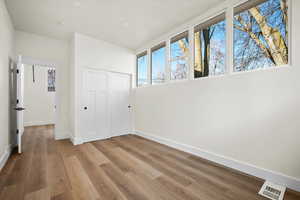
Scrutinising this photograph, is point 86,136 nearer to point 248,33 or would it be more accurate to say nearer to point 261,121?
point 261,121

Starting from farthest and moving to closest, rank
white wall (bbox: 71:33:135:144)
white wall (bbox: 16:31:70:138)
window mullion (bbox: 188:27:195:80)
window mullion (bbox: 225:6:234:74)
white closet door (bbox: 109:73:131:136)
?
white closet door (bbox: 109:73:131:136)
white wall (bbox: 16:31:70:138)
white wall (bbox: 71:33:135:144)
window mullion (bbox: 188:27:195:80)
window mullion (bbox: 225:6:234:74)

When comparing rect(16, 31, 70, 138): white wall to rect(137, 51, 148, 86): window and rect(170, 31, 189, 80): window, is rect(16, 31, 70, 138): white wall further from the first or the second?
rect(170, 31, 189, 80): window

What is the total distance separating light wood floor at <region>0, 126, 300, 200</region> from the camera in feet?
5.49

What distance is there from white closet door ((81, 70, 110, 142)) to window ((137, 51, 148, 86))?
1.17 metres

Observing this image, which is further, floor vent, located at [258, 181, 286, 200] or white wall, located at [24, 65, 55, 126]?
white wall, located at [24, 65, 55, 126]

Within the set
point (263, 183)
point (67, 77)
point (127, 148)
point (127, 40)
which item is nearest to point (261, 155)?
point (263, 183)

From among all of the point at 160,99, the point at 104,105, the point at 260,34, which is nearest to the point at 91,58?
the point at 104,105

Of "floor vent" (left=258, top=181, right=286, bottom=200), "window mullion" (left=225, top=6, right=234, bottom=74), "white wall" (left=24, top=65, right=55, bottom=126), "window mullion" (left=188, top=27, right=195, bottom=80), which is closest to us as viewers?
"floor vent" (left=258, top=181, right=286, bottom=200)

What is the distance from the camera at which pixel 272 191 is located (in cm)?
172

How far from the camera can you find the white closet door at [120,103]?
14.3 feet

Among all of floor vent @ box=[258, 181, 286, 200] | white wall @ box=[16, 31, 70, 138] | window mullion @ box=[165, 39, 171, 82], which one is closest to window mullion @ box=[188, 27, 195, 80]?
window mullion @ box=[165, 39, 171, 82]

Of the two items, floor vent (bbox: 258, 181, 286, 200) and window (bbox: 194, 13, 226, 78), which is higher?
window (bbox: 194, 13, 226, 78)

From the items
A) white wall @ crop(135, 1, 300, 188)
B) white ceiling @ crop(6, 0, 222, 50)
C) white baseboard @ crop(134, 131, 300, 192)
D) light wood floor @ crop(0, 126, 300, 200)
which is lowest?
light wood floor @ crop(0, 126, 300, 200)

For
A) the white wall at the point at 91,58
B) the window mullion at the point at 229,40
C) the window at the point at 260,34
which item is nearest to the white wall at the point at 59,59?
the white wall at the point at 91,58
